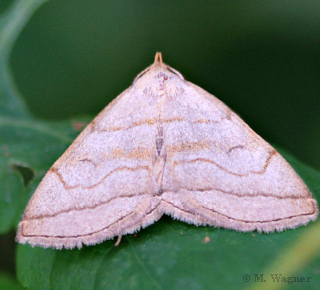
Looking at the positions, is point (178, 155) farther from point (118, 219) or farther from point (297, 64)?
point (297, 64)

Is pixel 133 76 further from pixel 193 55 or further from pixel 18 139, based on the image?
pixel 18 139

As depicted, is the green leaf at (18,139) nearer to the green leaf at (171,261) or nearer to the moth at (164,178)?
the moth at (164,178)

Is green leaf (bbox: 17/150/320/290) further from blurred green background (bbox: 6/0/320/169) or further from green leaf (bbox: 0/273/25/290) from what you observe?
blurred green background (bbox: 6/0/320/169)

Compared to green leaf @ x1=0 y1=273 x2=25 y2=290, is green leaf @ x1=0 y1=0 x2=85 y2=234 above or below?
above

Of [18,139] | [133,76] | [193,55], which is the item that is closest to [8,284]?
[18,139]

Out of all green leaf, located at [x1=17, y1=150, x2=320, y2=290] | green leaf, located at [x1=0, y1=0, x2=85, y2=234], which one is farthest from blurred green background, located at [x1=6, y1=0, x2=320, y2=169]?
green leaf, located at [x1=17, y1=150, x2=320, y2=290]

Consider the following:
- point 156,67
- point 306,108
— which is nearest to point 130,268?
point 156,67
